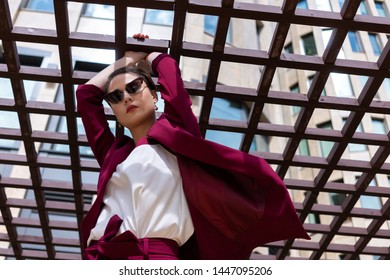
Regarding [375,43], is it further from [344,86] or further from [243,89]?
[243,89]

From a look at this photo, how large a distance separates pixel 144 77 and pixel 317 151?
9.42 metres

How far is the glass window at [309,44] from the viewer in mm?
11852

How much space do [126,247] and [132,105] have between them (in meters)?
0.71

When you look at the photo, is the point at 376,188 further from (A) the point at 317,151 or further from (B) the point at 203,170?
(A) the point at 317,151

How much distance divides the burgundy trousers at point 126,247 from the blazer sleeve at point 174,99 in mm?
521

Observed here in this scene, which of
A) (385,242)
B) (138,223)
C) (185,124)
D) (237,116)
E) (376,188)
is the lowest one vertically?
(138,223)

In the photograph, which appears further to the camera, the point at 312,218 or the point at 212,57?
the point at 312,218

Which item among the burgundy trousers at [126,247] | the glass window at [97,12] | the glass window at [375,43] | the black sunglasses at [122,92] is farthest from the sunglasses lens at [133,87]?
the glass window at [375,43]

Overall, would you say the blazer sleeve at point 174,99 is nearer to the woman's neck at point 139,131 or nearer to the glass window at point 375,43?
the woman's neck at point 139,131

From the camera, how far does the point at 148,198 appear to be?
5.31ft

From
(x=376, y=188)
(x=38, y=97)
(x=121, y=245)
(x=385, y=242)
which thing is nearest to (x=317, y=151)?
(x=385, y=242)

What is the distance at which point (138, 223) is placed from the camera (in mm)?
1595

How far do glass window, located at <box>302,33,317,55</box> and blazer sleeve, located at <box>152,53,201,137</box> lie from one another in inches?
419

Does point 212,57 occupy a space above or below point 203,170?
above
